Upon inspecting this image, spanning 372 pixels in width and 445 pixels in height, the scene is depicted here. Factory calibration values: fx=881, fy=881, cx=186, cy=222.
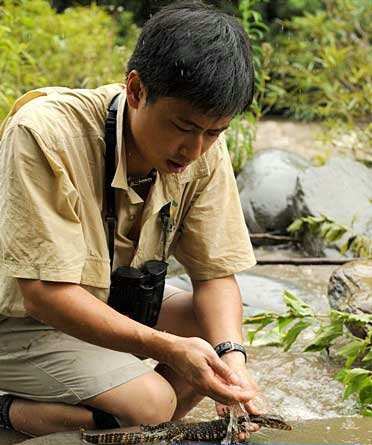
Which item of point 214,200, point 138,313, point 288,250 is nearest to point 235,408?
point 138,313

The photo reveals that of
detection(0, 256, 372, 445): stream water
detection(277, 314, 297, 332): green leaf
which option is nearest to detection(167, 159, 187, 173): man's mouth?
detection(0, 256, 372, 445): stream water

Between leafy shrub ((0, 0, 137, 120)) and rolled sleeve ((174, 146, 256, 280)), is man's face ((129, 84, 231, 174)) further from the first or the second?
leafy shrub ((0, 0, 137, 120))

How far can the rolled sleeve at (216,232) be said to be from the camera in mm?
3643

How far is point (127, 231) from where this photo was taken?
3.51 m

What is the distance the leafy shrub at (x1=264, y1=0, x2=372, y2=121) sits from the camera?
32.1ft

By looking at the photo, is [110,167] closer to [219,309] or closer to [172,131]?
[172,131]

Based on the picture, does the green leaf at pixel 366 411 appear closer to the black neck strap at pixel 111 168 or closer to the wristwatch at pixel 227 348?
the wristwatch at pixel 227 348

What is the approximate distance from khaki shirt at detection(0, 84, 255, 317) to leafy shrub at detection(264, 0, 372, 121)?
599 cm

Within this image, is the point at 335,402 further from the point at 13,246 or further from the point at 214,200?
the point at 13,246

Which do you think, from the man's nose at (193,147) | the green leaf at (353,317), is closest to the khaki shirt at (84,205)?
the man's nose at (193,147)

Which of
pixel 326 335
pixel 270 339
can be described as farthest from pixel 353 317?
pixel 270 339

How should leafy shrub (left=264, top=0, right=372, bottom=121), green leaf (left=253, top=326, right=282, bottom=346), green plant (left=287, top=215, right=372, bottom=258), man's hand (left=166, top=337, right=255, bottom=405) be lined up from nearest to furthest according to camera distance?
man's hand (left=166, top=337, right=255, bottom=405) < green leaf (left=253, top=326, right=282, bottom=346) < green plant (left=287, top=215, right=372, bottom=258) < leafy shrub (left=264, top=0, right=372, bottom=121)

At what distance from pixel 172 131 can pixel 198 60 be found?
27cm

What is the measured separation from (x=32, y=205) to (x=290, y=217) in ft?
16.8
